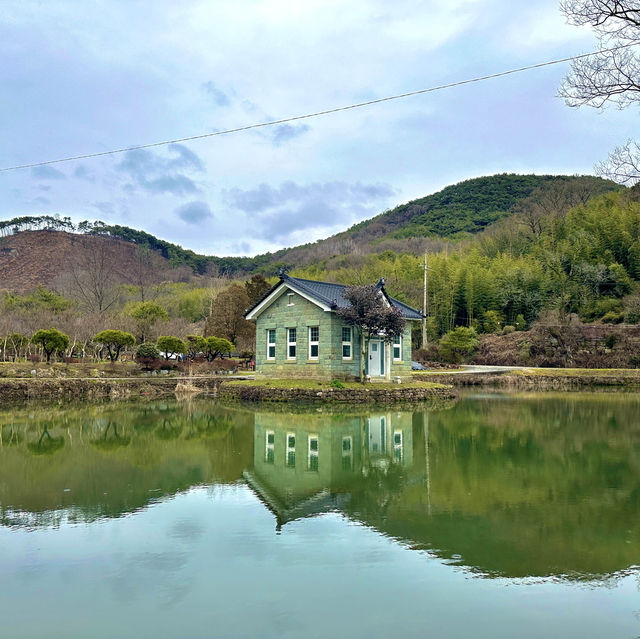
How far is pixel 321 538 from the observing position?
524cm

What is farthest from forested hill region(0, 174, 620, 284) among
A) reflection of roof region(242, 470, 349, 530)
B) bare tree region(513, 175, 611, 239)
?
reflection of roof region(242, 470, 349, 530)

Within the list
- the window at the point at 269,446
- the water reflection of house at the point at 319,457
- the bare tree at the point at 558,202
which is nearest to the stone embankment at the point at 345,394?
the water reflection of house at the point at 319,457

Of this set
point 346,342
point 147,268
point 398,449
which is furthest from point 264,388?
point 147,268

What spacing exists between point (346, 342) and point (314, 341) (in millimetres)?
1320

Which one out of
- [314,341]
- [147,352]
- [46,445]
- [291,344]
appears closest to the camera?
[46,445]

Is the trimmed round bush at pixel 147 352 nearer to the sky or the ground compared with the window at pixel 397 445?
nearer to the sky

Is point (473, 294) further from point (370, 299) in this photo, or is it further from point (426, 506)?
point (426, 506)

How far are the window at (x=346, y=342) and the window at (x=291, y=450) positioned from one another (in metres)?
9.92

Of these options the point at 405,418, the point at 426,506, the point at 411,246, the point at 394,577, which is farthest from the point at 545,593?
the point at 411,246

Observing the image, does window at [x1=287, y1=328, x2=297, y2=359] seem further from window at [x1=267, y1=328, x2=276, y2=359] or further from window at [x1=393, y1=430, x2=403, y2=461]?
window at [x1=393, y1=430, x2=403, y2=461]

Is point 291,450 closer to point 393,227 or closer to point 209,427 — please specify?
point 209,427

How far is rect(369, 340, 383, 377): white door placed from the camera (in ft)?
75.5

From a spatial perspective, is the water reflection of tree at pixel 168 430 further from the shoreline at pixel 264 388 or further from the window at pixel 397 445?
the shoreline at pixel 264 388

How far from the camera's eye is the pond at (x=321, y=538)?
366cm
